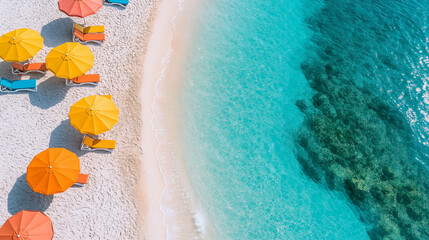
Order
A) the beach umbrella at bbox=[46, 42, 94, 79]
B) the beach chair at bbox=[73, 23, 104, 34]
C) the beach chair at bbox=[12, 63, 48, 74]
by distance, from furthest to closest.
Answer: the beach chair at bbox=[73, 23, 104, 34], the beach chair at bbox=[12, 63, 48, 74], the beach umbrella at bbox=[46, 42, 94, 79]

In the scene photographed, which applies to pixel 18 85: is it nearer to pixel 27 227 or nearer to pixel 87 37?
pixel 87 37

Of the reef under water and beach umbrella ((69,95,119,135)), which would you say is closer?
beach umbrella ((69,95,119,135))

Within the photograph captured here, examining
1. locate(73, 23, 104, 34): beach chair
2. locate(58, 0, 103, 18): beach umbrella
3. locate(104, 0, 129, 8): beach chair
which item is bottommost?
locate(73, 23, 104, 34): beach chair

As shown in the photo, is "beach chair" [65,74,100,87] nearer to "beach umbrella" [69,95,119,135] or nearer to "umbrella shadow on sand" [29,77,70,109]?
"umbrella shadow on sand" [29,77,70,109]

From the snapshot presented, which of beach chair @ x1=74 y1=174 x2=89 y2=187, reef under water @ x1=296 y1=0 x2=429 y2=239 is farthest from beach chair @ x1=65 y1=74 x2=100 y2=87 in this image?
reef under water @ x1=296 y1=0 x2=429 y2=239

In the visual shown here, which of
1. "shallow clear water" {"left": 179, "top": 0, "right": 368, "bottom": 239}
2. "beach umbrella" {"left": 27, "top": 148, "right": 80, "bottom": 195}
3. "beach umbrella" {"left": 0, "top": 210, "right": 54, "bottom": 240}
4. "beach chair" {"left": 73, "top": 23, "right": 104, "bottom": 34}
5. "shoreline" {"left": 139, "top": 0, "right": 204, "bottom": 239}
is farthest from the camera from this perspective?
"beach chair" {"left": 73, "top": 23, "right": 104, "bottom": 34}

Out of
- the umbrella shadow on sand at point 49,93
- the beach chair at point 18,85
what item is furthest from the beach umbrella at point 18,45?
the umbrella shadow on sand at point 49,93

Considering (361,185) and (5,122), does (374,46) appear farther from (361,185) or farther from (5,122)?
(5,122)

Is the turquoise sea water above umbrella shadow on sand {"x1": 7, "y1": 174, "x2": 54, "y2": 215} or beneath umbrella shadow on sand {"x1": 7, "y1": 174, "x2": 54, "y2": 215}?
above
